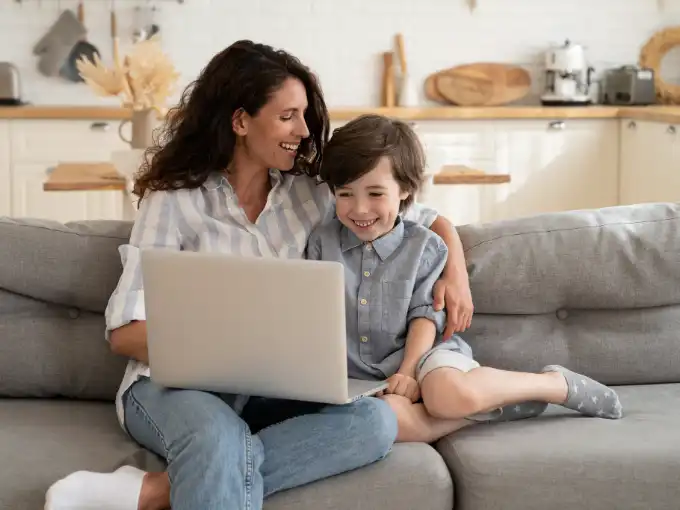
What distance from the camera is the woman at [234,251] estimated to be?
172cm

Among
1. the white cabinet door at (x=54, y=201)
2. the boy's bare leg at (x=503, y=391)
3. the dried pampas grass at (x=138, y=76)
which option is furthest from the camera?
the white cabinet door at (x=54, y=201)

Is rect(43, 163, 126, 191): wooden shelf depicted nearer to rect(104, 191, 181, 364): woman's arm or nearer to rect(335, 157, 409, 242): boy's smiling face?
rect(104, 191, 181, 364): woman's arm

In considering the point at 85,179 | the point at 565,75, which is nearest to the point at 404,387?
the point at 85,179

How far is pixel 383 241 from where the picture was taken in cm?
214

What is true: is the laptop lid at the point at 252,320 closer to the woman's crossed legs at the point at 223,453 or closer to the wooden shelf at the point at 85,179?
the woman's crossed legs at the point at 223,453

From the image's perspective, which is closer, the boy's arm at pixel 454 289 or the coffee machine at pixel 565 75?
the boy's arm at pixel 454 289

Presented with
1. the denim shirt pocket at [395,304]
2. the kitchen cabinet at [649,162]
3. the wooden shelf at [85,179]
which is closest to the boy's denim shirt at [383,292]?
the denim shirt pocket at [395,304]

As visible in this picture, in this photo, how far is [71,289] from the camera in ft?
7.27

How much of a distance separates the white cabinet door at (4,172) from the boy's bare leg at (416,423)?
3.55 m

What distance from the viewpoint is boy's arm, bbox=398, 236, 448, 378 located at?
2043mm

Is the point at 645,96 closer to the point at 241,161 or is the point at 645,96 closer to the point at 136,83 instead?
the point at 136,83

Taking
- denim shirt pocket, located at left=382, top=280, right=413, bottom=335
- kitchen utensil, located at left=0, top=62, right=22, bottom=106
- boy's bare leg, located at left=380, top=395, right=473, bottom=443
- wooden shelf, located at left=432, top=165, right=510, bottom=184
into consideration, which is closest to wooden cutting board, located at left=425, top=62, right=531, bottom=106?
wooden shelf, located at left=432, top=165, right=510, bottom=184

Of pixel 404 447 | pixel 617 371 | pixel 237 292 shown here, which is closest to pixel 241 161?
pixel 237 292

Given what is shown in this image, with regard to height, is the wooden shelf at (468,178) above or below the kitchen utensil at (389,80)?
below
